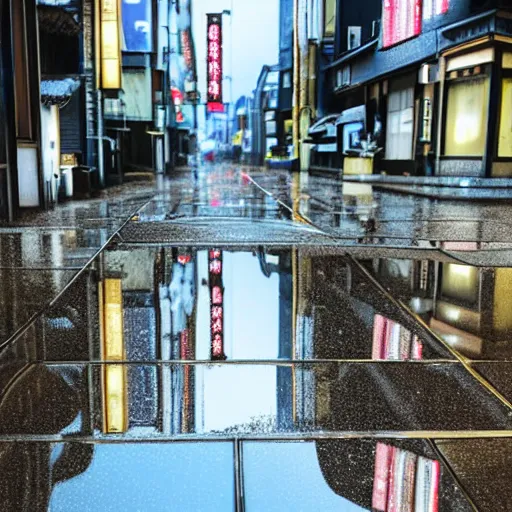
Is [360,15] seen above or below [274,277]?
above

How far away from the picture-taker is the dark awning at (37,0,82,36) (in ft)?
55.7

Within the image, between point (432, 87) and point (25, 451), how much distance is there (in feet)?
72.8

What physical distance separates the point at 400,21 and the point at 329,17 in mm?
15989

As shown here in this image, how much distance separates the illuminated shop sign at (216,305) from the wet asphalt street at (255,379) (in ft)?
0.08

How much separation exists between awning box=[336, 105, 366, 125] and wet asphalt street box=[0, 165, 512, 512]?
24225 millimetres

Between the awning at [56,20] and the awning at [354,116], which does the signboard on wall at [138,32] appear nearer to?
the awning at [354,116]

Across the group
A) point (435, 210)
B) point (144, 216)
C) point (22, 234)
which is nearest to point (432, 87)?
point (435, 210)

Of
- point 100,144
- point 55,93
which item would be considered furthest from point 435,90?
point 55,93

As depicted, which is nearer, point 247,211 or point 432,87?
point 247,211

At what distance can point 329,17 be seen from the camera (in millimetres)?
38844

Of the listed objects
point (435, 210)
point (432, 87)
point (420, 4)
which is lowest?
point (435, 210)

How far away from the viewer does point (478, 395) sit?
3.16 m

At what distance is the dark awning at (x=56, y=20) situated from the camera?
16967 millimetres

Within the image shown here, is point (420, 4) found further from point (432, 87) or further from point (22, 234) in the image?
point (22, 234)
